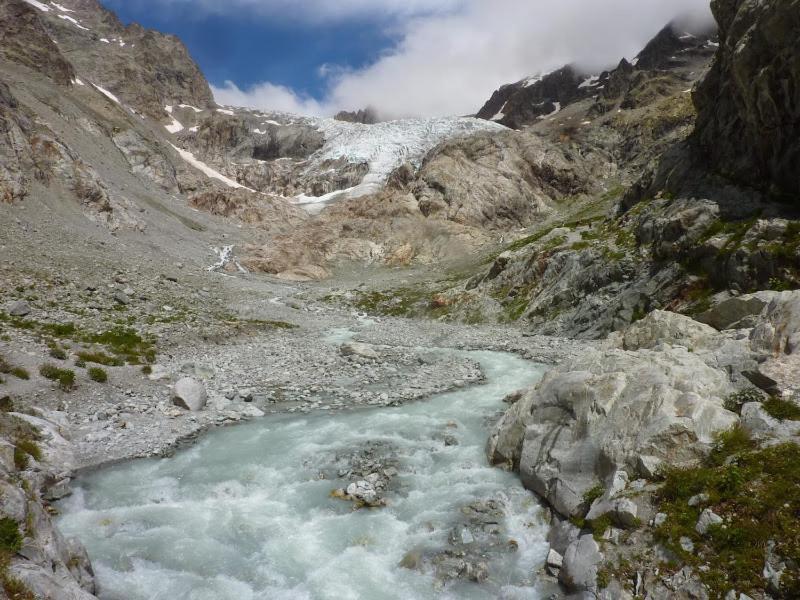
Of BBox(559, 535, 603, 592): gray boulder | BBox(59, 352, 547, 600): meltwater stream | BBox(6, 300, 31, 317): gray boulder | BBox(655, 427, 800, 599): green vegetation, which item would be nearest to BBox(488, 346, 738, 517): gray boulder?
BBox(655, 427, 800, 599): green vegetation

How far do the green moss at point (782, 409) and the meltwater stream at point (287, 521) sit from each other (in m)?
6.84

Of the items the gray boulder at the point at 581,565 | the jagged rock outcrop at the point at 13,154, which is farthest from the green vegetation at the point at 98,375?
the jagged rock outcrop at the point at 13,154

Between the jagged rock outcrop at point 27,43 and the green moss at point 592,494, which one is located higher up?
the jagged rock outcrop at point 27,43

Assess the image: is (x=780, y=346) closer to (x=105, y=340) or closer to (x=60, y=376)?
(x=60, y=376)

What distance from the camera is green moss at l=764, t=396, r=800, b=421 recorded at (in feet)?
38.3

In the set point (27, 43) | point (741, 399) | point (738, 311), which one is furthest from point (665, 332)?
point (27, 43)

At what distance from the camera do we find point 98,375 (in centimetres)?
2395

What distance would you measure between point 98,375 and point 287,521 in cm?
1536

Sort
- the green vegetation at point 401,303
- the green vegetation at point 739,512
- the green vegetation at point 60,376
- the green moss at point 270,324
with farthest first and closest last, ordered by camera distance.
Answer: the green vegetation at point 401,303, the green moss at point 270,324, the green vegetation at point 60,376, the green vegetation at point 739,512

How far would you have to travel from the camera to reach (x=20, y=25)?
146875 millimetres

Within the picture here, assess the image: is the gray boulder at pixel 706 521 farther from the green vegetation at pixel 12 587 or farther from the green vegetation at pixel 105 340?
the green vegetation at pixel 105 340

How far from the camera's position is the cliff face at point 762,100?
31656mm

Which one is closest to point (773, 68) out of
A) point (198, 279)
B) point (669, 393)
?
point (669, 393)

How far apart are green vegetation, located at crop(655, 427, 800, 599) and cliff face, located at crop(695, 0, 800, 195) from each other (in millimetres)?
32206
